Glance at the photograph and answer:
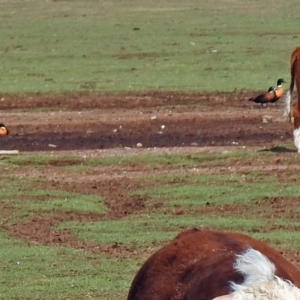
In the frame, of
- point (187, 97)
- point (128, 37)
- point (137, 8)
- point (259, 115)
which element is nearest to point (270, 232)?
point (259, 115)

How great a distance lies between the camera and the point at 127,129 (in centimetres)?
1484

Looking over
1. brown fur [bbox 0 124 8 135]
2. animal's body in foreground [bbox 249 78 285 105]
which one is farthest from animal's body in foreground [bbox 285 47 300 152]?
brown fur [bbox 0 124 8 135]

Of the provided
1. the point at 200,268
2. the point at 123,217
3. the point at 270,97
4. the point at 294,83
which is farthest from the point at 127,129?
the point at 200,268

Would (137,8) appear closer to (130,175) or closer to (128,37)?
(128,37)

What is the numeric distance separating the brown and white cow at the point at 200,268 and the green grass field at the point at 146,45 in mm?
14353

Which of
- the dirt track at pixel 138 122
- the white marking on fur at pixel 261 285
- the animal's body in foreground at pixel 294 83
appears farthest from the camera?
the dirt track at pixel 138 122

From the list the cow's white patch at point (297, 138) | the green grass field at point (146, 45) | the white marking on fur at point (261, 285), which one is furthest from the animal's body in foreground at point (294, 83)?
the white marking on fur at point (261, 285)

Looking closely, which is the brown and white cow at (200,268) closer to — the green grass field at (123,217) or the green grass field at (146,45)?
the green grass field at (123,217)

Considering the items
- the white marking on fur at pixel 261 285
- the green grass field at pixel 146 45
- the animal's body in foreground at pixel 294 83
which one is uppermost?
the white marking on fur at pixel 261 285

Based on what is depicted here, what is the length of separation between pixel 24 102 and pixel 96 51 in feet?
20.3

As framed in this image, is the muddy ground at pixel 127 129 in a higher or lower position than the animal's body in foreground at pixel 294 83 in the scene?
lower

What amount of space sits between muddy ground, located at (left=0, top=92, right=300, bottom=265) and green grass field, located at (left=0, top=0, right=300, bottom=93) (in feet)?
3.20

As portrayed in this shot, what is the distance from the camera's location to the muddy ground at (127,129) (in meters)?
11.3

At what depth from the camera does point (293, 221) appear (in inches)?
368
